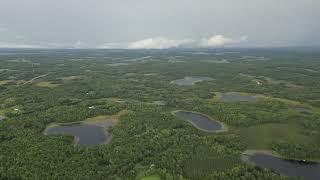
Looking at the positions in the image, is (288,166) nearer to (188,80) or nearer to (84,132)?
(84,132)

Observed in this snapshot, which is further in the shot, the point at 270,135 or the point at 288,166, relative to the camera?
A: the point at 270,135

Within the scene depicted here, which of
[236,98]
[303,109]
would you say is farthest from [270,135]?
[236,98]

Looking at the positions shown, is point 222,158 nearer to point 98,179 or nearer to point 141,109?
point 98,179

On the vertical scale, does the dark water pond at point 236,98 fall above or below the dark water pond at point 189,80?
above

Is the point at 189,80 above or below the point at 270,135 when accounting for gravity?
below

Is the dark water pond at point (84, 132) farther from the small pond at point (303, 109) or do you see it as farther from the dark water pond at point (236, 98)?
the small pond at point (303, 109)

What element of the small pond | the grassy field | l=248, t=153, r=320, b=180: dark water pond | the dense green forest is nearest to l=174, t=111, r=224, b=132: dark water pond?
the dense green forest

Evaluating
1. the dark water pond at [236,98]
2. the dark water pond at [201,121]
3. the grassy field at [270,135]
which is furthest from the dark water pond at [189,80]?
the grassy field at [270,135]

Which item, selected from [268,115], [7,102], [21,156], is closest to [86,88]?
[7,102]
